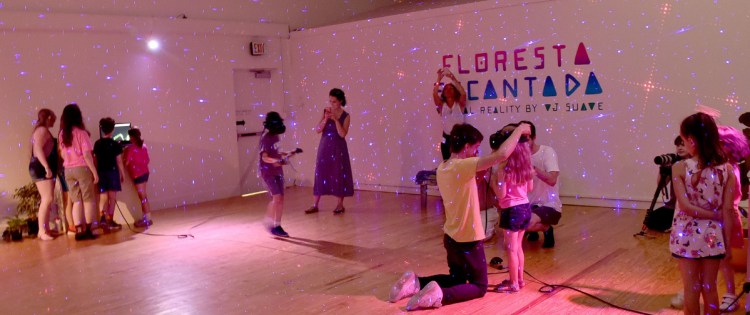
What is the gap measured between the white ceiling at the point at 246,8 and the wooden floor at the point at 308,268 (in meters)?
2.76

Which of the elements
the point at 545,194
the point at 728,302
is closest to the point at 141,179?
the point at 545,194

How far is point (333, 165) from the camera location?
7.83 metres

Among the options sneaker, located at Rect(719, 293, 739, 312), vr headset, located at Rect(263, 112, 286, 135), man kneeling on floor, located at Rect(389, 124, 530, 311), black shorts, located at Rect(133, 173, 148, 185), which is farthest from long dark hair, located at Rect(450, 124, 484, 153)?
black shorts, located at Rect(133, 173, 148, 185)

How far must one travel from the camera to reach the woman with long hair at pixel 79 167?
6879mm

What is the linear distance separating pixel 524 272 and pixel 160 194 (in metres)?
5.59

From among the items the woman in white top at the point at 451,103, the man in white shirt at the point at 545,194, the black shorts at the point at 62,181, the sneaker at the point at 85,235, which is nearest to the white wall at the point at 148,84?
the black shorts at the point at 62,181

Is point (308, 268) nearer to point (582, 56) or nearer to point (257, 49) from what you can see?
point (582, 56)

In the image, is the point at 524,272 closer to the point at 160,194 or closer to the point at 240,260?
the point at 240,260

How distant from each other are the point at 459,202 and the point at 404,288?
0.72 metres

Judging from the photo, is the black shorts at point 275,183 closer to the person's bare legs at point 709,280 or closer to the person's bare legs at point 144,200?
the person's bare legs at point 144,200

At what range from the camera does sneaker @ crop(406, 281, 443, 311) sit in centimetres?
414

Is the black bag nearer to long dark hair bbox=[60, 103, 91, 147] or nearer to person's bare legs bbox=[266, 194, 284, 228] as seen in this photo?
person's bare legs bbox=[266, 194, 284, 228]

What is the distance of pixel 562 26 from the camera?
24.4 feet

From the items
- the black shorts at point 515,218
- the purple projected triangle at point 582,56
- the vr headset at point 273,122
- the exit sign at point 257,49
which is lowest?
the black shorts at point 515,218
